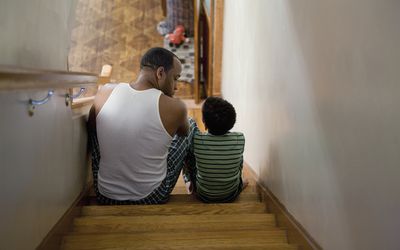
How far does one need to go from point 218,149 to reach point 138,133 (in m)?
0.44

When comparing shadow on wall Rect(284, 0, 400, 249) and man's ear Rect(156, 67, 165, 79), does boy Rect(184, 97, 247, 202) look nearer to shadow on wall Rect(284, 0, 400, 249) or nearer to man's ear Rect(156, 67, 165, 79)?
man's ear Rect(156, 67, 165, 79)

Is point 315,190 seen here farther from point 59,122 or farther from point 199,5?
point 199,5

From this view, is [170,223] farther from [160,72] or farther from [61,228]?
[160,72]

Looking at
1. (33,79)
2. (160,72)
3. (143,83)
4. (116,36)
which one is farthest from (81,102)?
(116,36)

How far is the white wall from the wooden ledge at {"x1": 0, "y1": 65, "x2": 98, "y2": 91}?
84 cm

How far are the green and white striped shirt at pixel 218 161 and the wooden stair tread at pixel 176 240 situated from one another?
447 millimetres

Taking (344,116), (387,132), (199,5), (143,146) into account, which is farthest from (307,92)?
(199,5)

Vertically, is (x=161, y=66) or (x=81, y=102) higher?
(x=161, y=66)

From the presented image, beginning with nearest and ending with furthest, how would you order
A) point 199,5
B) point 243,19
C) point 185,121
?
point 185,121
point 243,19
point 199,5

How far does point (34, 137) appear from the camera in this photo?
115 centimetres

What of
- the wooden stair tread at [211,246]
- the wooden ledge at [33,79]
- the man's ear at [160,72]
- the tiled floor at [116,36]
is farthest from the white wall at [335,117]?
the tiled floor at [116,36]

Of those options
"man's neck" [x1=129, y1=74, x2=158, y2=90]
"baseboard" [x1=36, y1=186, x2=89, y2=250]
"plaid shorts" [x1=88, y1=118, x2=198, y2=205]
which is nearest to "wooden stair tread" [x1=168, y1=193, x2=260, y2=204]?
"plaid shorts" [x1=88, y1=118, x2=198, y2=205]

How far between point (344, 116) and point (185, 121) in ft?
3.10

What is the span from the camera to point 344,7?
1.08 metres
